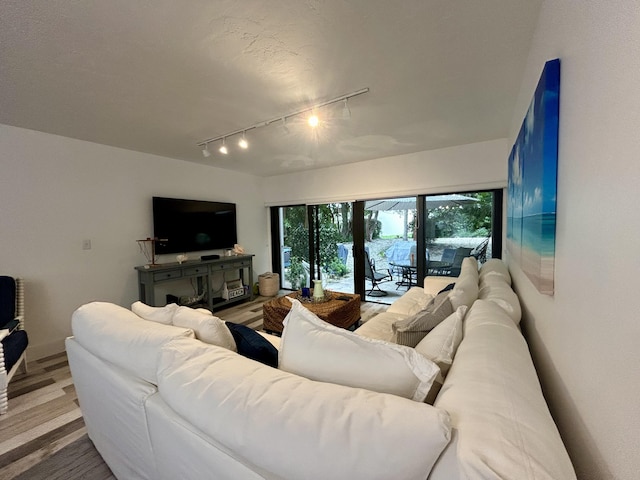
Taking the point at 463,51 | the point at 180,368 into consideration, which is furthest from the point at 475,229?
the point at 180,368

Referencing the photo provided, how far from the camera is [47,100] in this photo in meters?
2.10

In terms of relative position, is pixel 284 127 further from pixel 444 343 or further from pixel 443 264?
pixel 443 264

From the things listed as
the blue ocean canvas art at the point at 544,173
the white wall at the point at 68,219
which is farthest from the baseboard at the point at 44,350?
the blue ocean canvas art at the point at 544,173

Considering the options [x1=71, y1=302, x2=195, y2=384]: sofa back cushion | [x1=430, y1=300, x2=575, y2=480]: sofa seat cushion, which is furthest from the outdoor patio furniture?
[x1=71, y1=302, x2=195, y2=384]: sofa back cushion

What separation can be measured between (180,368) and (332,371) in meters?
0.54

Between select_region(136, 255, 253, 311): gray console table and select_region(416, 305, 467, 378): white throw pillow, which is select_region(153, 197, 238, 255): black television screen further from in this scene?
select_region(416, 305, 467, 378): white throw pillow

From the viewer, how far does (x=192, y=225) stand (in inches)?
159

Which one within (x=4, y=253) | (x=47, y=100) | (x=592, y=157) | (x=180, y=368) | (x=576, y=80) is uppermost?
(x=47, y=100)

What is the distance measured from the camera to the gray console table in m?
3.33

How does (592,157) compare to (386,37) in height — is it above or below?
below

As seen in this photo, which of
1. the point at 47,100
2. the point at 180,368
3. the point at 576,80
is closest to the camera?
the point at 576,80

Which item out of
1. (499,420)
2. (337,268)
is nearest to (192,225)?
(337,268)

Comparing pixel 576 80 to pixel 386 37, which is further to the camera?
pixel 386 37

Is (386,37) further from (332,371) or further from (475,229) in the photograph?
(475,229)
